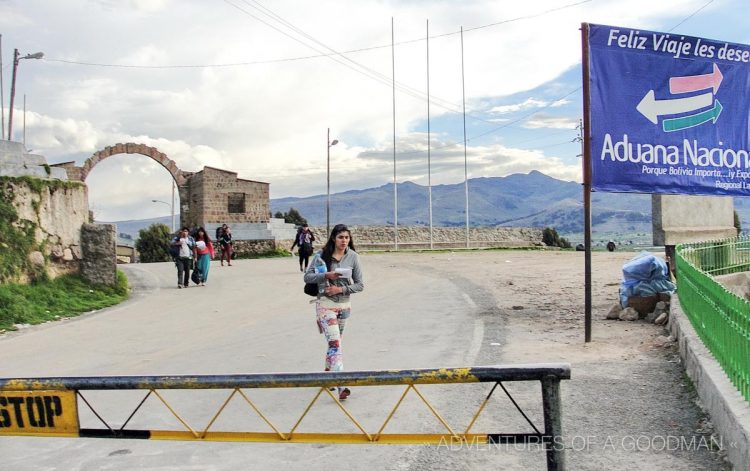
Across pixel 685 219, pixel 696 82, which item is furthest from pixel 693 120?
pixel 685 219

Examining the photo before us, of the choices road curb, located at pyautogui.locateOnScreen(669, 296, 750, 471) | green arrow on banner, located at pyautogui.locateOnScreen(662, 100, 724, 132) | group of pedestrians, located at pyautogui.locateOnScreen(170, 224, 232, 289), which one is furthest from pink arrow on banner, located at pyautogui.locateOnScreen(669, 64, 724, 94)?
group of pedestrians, located at pyautogui.locateOnScreen(170, 224, 232, 289)

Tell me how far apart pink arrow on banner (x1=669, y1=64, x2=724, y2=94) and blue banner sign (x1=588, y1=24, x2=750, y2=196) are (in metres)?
0.02

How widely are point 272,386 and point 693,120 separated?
9.89m

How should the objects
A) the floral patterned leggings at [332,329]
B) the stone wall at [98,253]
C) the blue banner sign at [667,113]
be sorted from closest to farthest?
the floral patterned leggings at [332,329]
the blue banner sign at [667,113]
the stone wall at [98,253]

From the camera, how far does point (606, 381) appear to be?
6.95 m

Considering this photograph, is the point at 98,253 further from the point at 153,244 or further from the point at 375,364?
the point at 153,244

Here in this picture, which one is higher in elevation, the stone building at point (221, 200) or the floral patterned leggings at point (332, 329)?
the stone building at point (221, 200)

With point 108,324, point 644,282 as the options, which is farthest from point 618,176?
point 108,324

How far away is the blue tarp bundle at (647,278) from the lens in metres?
10.8

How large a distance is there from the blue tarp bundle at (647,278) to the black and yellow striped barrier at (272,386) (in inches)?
328

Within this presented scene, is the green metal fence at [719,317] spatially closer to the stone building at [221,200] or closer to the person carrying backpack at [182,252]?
the person carrying backpack at [182,252]

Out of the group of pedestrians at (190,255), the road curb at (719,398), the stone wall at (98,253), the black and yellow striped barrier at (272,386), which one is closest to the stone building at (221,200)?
the group of pedestrians at (190,255)

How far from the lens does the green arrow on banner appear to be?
10.6m

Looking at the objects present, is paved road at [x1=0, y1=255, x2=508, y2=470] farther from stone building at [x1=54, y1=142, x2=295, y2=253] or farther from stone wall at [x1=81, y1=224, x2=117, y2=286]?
stone building at [x1=54, y1=142, x2=295, y2=253]
